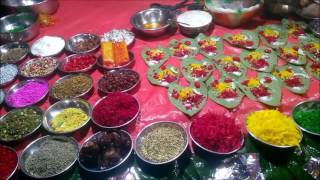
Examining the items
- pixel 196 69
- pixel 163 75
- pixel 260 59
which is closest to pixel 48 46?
pixel 163 75

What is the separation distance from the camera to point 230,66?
4.30 meters

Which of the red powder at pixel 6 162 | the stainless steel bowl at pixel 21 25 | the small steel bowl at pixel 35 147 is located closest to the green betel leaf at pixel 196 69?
the small steel bowl at pixel 35 147

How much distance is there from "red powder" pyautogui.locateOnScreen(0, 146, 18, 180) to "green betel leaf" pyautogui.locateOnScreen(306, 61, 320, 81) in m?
4.08

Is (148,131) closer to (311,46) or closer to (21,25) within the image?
(311,46)

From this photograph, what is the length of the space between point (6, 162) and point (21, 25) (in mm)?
3660

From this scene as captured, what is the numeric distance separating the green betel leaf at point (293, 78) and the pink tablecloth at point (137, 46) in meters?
0.08

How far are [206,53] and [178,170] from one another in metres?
2.17

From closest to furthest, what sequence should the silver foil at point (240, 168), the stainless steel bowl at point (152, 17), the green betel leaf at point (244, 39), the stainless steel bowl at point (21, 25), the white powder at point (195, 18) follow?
the silver foil at point (240, 168), the green betel leaf at point (244, 39), the white powder at point (195, 18), the stainless steel bowl at point (21, 25), the stainless steel bowl at point (152, 17)

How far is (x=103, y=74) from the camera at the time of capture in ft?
14.9

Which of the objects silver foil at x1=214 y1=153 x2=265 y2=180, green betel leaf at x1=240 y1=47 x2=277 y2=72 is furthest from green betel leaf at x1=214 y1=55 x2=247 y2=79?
silver foil at x1=214 y1=153 x2=265 y2=180

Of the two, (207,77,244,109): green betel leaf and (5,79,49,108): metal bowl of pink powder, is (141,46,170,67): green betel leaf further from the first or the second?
(5,79,49,108): metal bowl of pink powder

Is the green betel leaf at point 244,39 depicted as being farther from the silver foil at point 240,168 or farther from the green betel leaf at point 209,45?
the silver foil at point 240,168

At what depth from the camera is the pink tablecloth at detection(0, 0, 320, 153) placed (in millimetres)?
3766

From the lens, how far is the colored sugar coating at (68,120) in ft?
11.8
